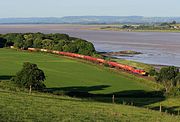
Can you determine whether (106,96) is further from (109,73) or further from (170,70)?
(109,73)

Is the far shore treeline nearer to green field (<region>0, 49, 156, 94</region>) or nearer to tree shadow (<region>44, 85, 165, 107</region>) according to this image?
green field (<region>0, 49, 156, 94</region>)

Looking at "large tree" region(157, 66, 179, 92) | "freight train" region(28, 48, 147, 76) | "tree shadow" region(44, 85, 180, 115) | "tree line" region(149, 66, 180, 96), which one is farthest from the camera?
"freight train" region(28, 48, 147, 76)

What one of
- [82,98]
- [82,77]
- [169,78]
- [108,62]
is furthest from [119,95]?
[108,62]

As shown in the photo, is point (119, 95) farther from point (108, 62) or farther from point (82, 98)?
point (108, 62)

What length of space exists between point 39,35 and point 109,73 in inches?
2089

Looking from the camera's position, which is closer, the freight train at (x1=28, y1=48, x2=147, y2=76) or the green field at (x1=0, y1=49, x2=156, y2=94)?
the green field at (x1=0, y1=49, x2=156, y2=94)

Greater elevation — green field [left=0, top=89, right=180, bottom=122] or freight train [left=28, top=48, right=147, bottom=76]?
green field [left=0, top=89, right=180, bottom=122]

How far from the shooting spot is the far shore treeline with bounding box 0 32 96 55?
87.1m

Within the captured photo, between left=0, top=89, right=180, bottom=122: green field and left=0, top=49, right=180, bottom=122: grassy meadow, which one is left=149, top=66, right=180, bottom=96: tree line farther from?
left=0, top=89, right=180, bottom=122: green field

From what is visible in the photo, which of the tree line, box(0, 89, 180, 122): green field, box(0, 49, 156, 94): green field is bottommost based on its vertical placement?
box(0, 49, 156, 94): green field

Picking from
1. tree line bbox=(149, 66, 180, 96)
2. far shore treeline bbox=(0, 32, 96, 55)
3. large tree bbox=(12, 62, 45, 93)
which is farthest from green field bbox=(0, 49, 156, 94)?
far shore treeline bbox=(0, 32, 96, 55)

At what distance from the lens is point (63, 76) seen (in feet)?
171

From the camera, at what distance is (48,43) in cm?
9656

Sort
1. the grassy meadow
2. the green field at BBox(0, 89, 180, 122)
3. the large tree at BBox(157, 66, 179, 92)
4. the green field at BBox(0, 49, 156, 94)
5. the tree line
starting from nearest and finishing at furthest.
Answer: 1. the green field at BBox(0, 89, 180, 122)
2. the grassy meadow
3. the green field at BBox(0, 49, 156, 94)
4. the tree line
5. the large tree at BBox(157, 66, 179, 92)
